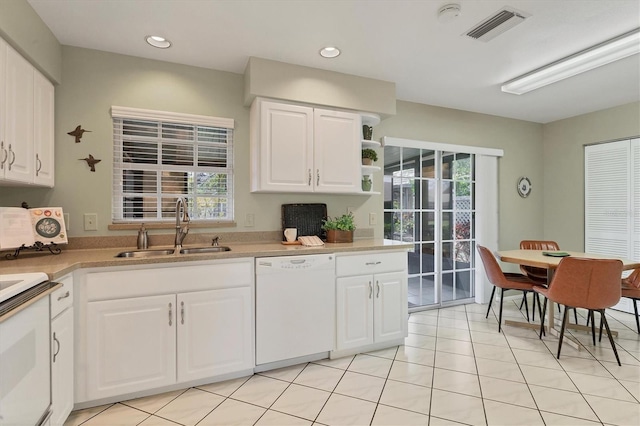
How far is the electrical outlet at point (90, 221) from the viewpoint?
101 inches

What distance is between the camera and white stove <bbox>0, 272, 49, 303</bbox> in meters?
1.35

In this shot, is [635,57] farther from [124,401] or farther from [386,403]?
[124,401]

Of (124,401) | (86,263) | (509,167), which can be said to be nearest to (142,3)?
(86,263)

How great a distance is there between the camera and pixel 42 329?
1.53 metres

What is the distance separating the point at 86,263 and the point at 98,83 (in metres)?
1.52

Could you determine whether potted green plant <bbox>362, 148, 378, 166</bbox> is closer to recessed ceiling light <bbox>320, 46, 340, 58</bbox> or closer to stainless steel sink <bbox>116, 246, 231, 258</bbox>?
recessed ceiling light <bbox>320, 46, 340, 58</bbox>

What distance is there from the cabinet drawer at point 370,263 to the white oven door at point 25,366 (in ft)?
6.13

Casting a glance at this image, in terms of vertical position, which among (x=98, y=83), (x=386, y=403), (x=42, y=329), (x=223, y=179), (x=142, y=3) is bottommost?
(x=386, y=403)

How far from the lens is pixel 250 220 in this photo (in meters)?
3.06

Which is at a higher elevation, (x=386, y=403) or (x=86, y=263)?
(x=86, y=263)

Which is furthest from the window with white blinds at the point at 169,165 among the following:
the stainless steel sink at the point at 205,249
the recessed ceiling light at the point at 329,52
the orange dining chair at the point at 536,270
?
the orange dining chair at the point at 536,270

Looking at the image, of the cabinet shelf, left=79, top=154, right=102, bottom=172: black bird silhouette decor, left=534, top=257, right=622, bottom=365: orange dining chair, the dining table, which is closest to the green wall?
left=79, top=154, right=102, bottom=172: black bird silhouette decor

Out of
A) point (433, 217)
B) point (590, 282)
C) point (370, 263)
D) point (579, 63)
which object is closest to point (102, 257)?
point (370, 263)

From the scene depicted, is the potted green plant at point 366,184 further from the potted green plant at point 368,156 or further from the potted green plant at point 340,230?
the potted green plant at point 340,230
